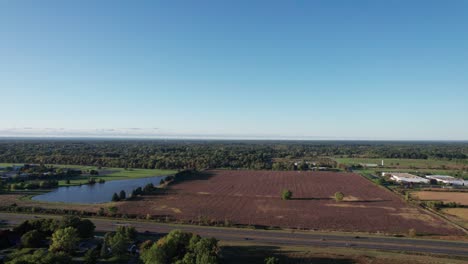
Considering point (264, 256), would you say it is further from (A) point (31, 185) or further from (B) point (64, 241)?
(A) point (31, 185)

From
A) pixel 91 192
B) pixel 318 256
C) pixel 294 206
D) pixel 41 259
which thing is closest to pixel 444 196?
pixel 294 206

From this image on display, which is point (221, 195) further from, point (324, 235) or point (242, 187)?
point (324, 235)

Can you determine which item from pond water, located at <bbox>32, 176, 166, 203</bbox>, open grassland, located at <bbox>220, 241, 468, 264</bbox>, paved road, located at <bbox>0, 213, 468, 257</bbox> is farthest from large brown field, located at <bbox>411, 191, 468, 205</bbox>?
pond water, located at <bbox>32, 176, 166, 203</bbox>

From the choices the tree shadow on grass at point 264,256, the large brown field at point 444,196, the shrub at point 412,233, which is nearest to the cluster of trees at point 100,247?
the tree shadow on grass at point 264,256

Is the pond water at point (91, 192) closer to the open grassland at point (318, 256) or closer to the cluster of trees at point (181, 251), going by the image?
the cluster of trees at point (181, 251)

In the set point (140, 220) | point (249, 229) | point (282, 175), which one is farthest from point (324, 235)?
point (282, 175)

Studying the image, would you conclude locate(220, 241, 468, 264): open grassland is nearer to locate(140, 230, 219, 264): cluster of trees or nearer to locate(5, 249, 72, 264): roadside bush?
locate(140, 230, 219, 264): cluster of trees
